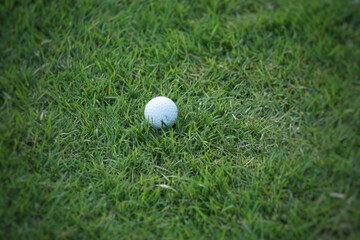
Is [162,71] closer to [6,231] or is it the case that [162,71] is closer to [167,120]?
[167,120]

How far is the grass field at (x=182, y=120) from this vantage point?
2.51 meters

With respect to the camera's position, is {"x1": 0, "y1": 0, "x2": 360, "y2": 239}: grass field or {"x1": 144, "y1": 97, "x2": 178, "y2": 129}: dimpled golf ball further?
{"x1": 144, "y1": 97, "x2": 178, "y2": 129}: dimpled golf ball

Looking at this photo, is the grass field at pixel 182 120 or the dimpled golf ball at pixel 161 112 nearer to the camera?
the grass field at pixel 182 120

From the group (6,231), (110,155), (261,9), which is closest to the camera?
(6,231)

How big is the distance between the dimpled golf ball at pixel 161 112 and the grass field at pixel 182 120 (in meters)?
0.08

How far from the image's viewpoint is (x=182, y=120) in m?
3.01

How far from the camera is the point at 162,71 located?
3346 mm

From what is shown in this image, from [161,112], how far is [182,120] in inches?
8.4

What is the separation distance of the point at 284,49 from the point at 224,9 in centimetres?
75

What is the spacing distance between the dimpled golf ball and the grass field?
80 mm

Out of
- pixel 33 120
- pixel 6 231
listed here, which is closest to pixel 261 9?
pixel 33 120

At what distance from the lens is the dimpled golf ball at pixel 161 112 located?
2.87 m

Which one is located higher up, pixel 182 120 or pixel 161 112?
pixel 161 112

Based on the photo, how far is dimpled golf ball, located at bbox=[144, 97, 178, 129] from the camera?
9.42 ft
